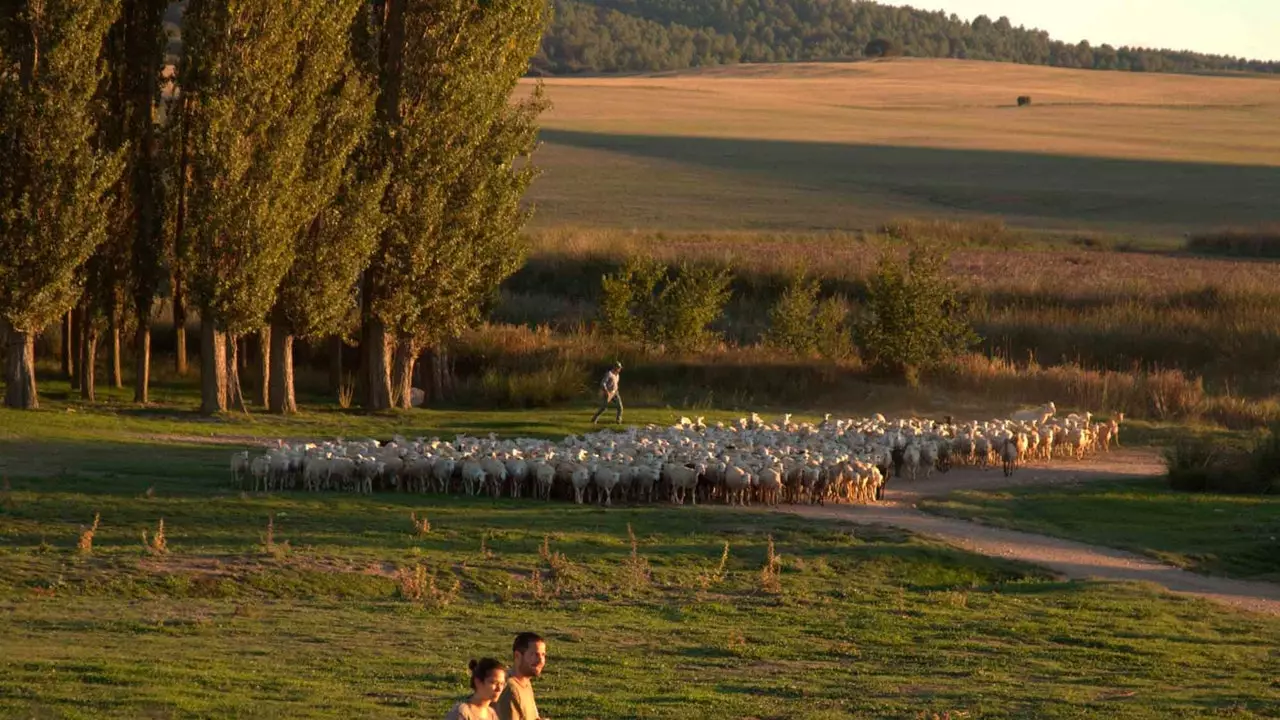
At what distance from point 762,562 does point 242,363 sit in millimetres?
24592

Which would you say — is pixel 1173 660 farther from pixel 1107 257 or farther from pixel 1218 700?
pixel 1107 257

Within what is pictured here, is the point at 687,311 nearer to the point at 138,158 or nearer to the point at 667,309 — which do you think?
the point at 667,309

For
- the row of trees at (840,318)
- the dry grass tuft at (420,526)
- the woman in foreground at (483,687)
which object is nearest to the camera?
the woman in foreground at (483,687)

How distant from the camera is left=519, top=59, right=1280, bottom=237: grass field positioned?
89500mm

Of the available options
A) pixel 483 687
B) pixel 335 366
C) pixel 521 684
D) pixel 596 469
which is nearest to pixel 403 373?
pixel 335 366

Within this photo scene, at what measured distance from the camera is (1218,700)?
1452 cm

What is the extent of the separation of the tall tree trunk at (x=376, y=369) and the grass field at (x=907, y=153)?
4087 cm

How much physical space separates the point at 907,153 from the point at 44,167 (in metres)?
87.9

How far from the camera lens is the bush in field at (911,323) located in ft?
137

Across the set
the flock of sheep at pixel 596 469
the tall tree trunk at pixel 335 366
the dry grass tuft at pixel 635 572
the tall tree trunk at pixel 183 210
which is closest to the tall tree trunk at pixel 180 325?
the tall tree trunk at pixel 183 210

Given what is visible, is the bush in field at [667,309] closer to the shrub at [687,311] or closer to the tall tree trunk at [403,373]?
the shrub at [687,311]

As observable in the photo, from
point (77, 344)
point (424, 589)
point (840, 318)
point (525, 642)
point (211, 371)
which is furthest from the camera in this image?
point (840, 318)

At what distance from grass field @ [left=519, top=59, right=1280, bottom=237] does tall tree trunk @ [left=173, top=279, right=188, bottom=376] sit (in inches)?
1500

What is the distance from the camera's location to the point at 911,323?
41.4m
